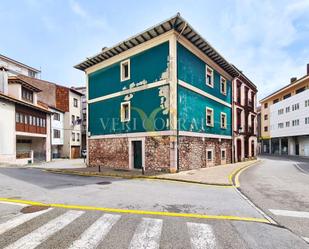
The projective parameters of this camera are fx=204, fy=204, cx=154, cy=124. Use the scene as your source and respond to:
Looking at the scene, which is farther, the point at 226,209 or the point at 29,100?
the point at 29,100

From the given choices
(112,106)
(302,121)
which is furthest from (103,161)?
(302,121)

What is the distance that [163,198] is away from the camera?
721cm

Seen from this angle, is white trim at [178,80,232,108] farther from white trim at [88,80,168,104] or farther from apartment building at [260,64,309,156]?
apartment building at [260,64,309,156]

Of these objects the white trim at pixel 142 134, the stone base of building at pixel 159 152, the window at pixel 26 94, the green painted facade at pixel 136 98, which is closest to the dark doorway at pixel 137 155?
the stone base of building at pixel 159 152

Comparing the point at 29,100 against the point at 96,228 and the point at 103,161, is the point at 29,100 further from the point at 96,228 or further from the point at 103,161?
the point at 96,228

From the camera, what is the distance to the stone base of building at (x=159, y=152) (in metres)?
13.5

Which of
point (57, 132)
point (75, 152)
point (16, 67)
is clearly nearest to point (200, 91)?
point (57, 132)

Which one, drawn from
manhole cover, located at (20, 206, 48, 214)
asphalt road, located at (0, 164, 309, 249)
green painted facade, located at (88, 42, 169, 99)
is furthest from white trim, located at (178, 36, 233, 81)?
A: manhole cover, located at (20, 206, 48, 214)

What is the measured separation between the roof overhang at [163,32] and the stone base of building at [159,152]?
7071mm

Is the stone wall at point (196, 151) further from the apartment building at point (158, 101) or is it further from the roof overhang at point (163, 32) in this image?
the roof overhang at point (163, 32)

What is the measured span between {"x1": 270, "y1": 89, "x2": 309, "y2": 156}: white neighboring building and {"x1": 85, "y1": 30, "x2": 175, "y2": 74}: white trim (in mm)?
30998

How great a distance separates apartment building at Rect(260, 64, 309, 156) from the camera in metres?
34.5

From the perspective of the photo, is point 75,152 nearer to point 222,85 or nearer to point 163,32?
point 222,85

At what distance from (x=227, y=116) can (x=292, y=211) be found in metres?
15.9
